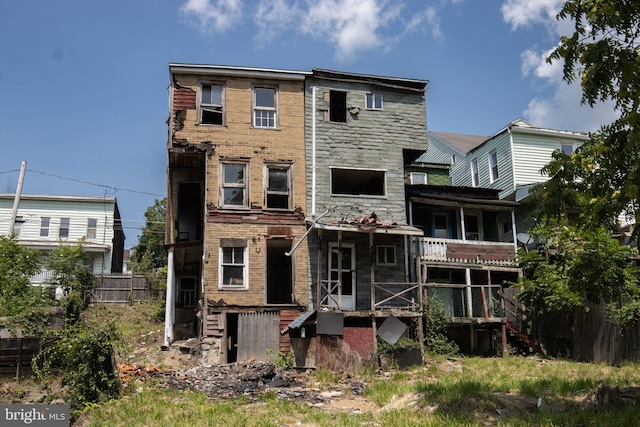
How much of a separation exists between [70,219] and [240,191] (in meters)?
22.4

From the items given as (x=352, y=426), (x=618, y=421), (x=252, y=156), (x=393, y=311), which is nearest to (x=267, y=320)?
(x=393, y=311)

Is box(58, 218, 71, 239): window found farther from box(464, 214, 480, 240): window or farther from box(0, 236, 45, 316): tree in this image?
box(464, 214, 480, 240): window

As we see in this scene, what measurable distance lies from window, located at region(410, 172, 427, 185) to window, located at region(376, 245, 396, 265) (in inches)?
363

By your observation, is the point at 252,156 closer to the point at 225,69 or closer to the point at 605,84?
the point at 225,69

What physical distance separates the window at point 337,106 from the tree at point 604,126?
1460 cm

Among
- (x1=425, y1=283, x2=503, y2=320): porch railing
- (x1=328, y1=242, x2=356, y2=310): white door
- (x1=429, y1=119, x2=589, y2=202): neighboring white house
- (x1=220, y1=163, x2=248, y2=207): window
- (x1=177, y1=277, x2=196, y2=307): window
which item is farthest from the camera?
(x1=429, y1=119, x2=589, y2=202): neighboring white house

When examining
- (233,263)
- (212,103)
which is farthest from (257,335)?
(212,103)

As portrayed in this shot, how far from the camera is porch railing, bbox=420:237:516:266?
2606cm

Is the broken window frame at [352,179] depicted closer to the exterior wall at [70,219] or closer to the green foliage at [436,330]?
the green foliage at [436,330]

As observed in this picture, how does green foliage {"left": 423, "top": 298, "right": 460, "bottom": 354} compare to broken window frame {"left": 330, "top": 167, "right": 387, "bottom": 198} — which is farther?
broken window frame {"left": 330, "top": 167, "right": 387, "bottom": 198}

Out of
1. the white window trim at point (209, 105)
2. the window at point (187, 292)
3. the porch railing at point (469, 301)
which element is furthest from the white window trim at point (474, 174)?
the window at point (187, 292)

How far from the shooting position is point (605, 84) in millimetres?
10273

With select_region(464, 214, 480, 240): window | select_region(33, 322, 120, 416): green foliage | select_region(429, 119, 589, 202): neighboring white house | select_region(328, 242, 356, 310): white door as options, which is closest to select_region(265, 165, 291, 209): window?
select_region(328, 242, 356, 310): white door

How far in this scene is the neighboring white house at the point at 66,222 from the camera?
133ft
